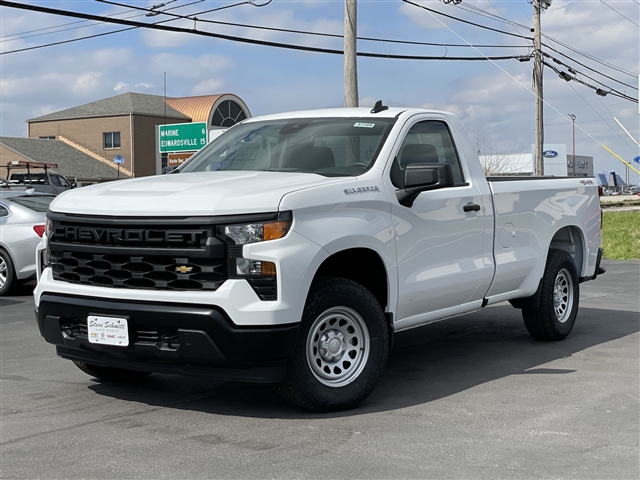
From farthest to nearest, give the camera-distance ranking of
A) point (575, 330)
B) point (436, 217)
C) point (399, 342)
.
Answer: point (575, 330) < point (399, 342) < point (436, 217)

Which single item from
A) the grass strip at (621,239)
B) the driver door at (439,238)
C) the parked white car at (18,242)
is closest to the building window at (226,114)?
the grass strip at (621,239)

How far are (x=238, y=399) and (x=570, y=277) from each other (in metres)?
4.04

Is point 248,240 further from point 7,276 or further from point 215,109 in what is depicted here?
point 215,109

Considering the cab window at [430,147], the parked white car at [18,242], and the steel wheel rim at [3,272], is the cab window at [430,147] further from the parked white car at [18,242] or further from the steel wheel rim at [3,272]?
the steel wheel rim at [3,272]

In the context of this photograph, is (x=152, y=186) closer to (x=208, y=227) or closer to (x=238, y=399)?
(x=208, y=227)

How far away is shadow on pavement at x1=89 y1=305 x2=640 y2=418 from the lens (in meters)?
6.04

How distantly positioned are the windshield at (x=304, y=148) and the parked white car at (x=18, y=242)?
620 cm

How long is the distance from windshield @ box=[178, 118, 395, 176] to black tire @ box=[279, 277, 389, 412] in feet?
3.26

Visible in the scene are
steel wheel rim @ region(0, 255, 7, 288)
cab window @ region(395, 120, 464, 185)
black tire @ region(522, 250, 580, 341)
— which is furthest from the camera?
steel wheel rim @ region(0, 255, 7, 288)

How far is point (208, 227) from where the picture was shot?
5.29m

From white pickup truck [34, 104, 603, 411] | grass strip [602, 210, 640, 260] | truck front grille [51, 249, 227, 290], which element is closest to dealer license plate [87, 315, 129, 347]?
white pickup truck [34, 104, 603, 411]

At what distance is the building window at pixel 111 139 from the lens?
220ft

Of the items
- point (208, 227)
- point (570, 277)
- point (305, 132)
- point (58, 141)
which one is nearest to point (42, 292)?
point (208, 227)

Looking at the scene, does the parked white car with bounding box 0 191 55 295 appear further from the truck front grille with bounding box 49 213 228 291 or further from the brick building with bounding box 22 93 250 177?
the brick building with bounding box 22 93 250 177
